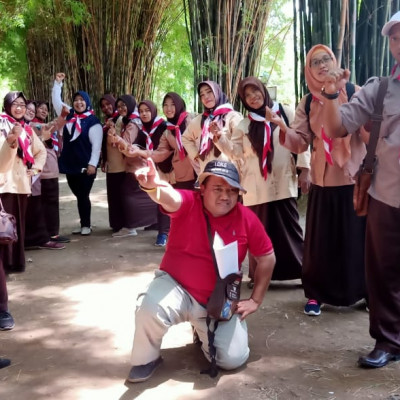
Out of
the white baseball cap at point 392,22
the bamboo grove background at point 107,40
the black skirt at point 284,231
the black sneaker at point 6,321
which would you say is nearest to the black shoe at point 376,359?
the black skirt at point 284,231

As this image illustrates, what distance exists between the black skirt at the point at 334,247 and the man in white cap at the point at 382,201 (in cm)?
62

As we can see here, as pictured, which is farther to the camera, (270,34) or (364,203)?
(270,34)

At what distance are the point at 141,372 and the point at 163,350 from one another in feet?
1.17

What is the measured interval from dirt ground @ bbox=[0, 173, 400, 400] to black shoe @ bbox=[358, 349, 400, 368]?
37mm

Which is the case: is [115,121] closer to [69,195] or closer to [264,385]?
[69,195]

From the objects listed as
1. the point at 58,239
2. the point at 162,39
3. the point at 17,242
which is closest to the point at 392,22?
the point at 17,242

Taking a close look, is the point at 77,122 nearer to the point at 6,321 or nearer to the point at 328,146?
the point at 6,321

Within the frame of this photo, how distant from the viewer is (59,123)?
17.8ft

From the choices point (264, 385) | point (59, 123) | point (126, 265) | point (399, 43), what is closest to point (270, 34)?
point (59, 123)

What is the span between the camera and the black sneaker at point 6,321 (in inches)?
124

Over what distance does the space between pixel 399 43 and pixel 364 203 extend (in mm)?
744

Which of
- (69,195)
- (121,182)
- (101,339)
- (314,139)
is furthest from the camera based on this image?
(69,195)

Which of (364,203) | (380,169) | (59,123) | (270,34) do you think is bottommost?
(364,203)

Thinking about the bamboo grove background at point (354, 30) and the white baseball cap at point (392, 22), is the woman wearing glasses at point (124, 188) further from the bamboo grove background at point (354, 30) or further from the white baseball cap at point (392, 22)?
the white baseball cap at point (392, 22)
